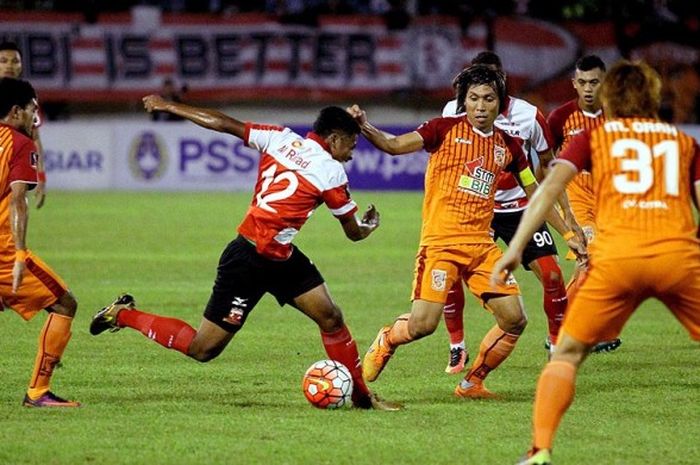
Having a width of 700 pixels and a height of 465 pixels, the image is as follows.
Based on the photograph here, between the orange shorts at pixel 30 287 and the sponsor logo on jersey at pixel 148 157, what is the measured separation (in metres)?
21.7

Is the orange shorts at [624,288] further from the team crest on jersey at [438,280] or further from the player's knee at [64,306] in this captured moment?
the player's knee at [64,306]

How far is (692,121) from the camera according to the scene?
31.1 m

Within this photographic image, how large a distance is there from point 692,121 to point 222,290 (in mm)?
24409

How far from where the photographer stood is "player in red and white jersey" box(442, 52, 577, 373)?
33.8 ft

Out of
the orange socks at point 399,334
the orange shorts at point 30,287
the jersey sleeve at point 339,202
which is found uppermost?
the jersey sleeve at point 339,202

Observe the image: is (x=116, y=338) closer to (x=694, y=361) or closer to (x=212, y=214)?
(x=694, y=361)

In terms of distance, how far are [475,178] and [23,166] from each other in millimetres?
2864

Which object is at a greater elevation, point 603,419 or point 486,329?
point 603,419

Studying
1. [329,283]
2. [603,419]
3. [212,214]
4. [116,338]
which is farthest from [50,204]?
[603,419]

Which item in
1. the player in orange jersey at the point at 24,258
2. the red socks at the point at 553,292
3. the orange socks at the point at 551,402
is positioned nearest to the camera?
the orange socks at the point at 551,402

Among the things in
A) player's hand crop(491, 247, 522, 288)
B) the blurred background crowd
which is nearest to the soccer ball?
player's hand crop(491, 247, 522, 288)

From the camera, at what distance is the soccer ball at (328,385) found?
8375mm

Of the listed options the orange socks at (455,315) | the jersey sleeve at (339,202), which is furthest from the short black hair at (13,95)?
the orange socks at (455,315)

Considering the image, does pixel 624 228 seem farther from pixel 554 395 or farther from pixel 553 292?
pixel 553 292
